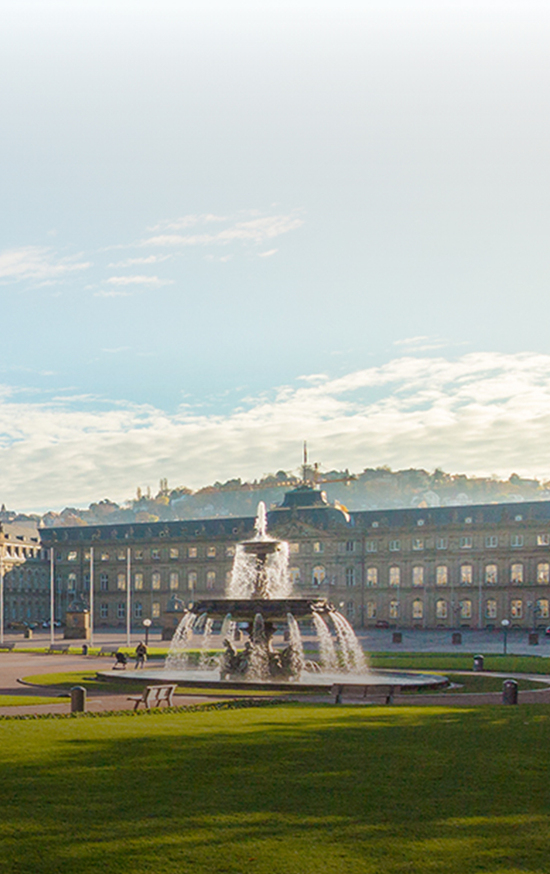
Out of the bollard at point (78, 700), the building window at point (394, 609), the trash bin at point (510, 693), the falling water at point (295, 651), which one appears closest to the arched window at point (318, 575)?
the building window at point (394, 609)

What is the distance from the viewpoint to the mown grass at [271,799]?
34.5ft

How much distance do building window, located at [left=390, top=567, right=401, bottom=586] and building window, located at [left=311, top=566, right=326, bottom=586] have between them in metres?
9.21

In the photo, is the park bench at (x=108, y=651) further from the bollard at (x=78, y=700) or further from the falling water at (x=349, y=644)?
the bollard at (x=78, y=700)

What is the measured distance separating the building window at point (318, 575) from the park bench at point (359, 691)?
95732 mm

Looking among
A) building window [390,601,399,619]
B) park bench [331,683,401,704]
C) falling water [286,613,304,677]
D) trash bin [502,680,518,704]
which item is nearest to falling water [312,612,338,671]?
falling water [286,613,304,677]

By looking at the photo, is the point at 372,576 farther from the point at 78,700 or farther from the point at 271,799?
the point at 271,799

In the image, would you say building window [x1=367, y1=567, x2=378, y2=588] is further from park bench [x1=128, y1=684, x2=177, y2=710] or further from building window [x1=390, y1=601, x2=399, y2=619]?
park bench [x1=128, y1=684, x2=177, y2=710]

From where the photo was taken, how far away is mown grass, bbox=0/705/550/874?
1051cm

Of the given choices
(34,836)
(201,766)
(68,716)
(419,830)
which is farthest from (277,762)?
(68,716)

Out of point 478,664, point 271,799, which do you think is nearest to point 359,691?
point 478,664

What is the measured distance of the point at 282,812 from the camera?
12.4 meters

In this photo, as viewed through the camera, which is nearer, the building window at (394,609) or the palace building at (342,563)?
the palace building at (342,563)

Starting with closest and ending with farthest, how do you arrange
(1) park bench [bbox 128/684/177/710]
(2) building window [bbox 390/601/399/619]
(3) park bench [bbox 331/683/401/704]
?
(1) park bench [bbox 128/684/177/710], (3) park bench [bbox 331/683/401/704], (2) building window [bbox 390/601/399/619]

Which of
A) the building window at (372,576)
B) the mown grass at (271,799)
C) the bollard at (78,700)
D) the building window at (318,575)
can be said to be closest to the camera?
the mown grass at (271,799)
